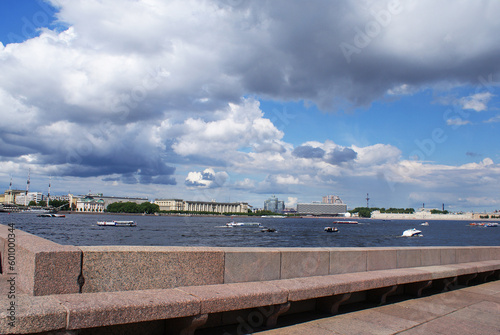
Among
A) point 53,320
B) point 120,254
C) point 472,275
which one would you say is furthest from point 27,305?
point 472,275

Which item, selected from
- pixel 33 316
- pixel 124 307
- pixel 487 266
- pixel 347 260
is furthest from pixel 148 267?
pixel 487 266

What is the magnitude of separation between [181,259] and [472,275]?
295 inches

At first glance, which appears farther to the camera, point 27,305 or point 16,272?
point 16,272

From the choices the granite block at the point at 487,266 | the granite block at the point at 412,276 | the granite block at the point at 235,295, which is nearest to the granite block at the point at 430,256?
the granite block at the point at 487,266

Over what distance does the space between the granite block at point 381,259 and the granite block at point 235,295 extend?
282 centimetres

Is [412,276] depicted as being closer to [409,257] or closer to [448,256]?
[409,257]

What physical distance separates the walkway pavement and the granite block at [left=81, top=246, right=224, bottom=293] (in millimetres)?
995

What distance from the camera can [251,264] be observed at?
215 inches

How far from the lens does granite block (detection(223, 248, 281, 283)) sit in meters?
5.21

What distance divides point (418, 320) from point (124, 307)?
4268 mm

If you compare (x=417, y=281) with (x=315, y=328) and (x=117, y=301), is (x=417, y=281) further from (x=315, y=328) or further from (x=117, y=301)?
(x=117, y=301)

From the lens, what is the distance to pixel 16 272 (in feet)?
13.5

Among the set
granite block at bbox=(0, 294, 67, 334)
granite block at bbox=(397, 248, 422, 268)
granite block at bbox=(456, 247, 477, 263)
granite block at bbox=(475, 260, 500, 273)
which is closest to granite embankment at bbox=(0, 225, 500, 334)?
granite block at bbox=(0, 294, 67, 334)

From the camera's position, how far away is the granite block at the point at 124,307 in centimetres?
341
